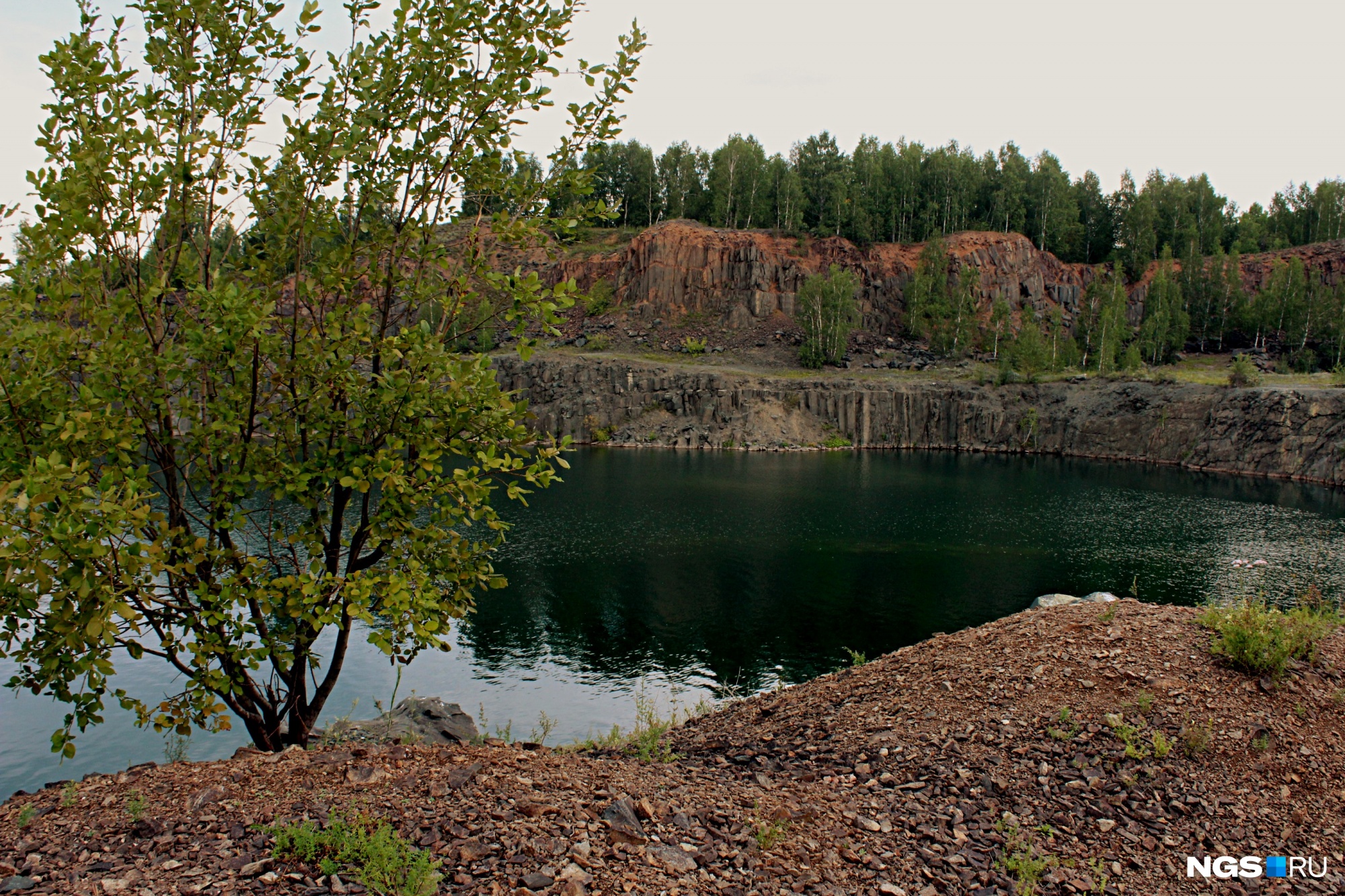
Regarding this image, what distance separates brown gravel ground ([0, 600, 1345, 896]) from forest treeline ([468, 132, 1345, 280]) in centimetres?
12283

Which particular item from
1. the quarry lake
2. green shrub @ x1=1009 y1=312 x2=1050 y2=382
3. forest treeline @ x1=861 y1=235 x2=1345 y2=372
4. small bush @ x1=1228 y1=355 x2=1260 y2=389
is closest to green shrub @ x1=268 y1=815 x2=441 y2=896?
the quarry lake

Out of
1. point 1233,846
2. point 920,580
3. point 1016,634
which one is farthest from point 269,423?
point 920,580

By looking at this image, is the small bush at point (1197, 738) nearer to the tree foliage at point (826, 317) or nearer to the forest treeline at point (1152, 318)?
the forest treeline at point (1152, 318)

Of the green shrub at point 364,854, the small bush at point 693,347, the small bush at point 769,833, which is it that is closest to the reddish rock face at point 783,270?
the small bush at point 693,347

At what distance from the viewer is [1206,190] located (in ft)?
441

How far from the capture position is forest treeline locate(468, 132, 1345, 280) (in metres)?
128

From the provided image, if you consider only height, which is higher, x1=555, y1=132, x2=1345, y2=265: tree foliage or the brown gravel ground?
x1=555, y1=132, x2=1345, y2=265: tree foliage

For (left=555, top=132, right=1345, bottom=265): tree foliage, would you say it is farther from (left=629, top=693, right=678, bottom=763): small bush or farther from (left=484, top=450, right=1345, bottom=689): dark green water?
(left=629, top=693, right=678, bottom=763): small bush

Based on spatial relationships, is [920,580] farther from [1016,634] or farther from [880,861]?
[880,861]

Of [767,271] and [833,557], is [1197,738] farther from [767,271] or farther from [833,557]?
[767,271]

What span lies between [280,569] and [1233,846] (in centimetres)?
1008

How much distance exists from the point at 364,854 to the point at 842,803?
4.65m

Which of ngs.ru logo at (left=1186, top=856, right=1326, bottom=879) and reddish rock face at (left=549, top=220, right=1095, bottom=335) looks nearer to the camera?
ngs.ru logo at (left=1186, top=856, right=1326, bottom=879)

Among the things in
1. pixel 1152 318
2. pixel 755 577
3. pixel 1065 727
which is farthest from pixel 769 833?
pixel 1152 318
